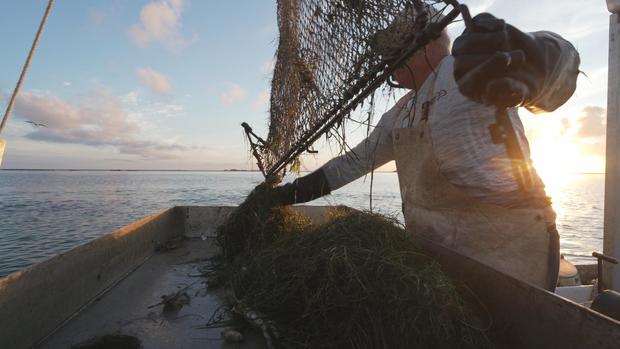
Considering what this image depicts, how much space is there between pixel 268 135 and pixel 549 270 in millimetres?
3446

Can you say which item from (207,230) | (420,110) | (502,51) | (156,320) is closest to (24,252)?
(207,230)

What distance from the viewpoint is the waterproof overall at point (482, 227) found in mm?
2146

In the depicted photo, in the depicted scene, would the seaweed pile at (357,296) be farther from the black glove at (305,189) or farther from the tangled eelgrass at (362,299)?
the black glove at (305,189)

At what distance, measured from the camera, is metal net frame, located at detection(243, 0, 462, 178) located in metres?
1.67

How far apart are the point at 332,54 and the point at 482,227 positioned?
4.91 ft

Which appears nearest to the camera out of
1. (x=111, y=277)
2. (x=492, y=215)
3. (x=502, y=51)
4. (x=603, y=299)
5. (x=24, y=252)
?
(x=502, y=51)

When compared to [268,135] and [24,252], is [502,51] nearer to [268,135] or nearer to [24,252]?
[268,135]

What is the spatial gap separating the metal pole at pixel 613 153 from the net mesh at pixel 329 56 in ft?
10.5

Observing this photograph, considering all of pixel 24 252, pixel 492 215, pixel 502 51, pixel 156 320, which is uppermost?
pixel 502 51

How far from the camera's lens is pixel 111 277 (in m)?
3.27

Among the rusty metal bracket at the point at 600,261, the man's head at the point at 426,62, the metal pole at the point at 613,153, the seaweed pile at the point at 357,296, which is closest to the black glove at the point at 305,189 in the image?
the seaweed pile at the point at 357,296

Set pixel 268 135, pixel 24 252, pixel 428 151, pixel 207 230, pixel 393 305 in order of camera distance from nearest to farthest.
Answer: pixel 393 305
pixel 428 151
pixel 268 135
pixel 207 230
pixel 24 252

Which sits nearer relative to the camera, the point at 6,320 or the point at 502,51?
the point at 502,51

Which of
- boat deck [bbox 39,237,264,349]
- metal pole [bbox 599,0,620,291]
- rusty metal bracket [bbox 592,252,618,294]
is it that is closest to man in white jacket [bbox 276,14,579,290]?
rusty metal bracket [bbox 592,252,618,294]
